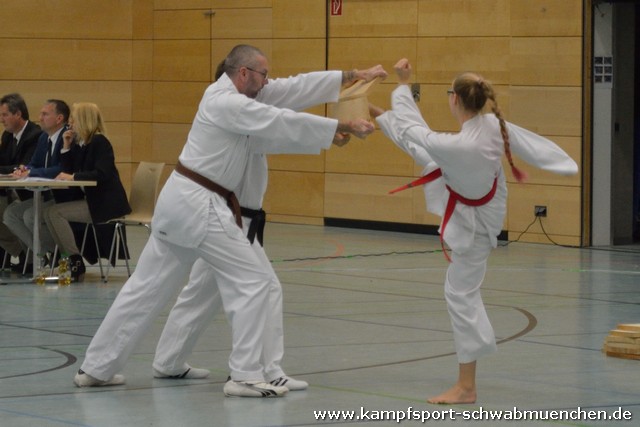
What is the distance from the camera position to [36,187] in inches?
442

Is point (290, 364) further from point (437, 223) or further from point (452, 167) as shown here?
point (437, 223)

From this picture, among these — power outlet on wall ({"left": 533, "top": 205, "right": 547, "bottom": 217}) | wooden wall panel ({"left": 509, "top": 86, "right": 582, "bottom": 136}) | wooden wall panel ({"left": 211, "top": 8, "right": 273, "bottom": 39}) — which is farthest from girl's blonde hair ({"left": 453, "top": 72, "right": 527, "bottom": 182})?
wooden wall panel ({"left": 211, "top": 8, "right": 273, "bottom": 39})

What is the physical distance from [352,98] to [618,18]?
928 centimetres

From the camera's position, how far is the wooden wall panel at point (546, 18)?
15141 millimetres

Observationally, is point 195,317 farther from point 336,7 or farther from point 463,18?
point 336,7

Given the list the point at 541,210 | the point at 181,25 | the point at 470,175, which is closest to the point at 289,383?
the point at 470,175

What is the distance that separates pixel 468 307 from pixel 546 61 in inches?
376

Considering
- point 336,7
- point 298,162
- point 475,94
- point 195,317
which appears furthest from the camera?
point 298,162

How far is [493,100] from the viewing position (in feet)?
21.3

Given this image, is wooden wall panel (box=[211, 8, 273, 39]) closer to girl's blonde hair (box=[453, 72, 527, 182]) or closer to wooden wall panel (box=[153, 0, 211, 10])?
wooden wall panel (box=[153, 0, 211, 10])

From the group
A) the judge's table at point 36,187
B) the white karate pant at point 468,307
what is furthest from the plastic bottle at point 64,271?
the white karate pant at point 468,307

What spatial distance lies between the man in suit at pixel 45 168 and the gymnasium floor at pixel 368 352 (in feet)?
2.42

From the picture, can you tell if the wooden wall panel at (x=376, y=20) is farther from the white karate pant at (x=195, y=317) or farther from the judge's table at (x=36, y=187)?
the white karate pant at (x=195, y=317)

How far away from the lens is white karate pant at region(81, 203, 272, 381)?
647 centimetres
